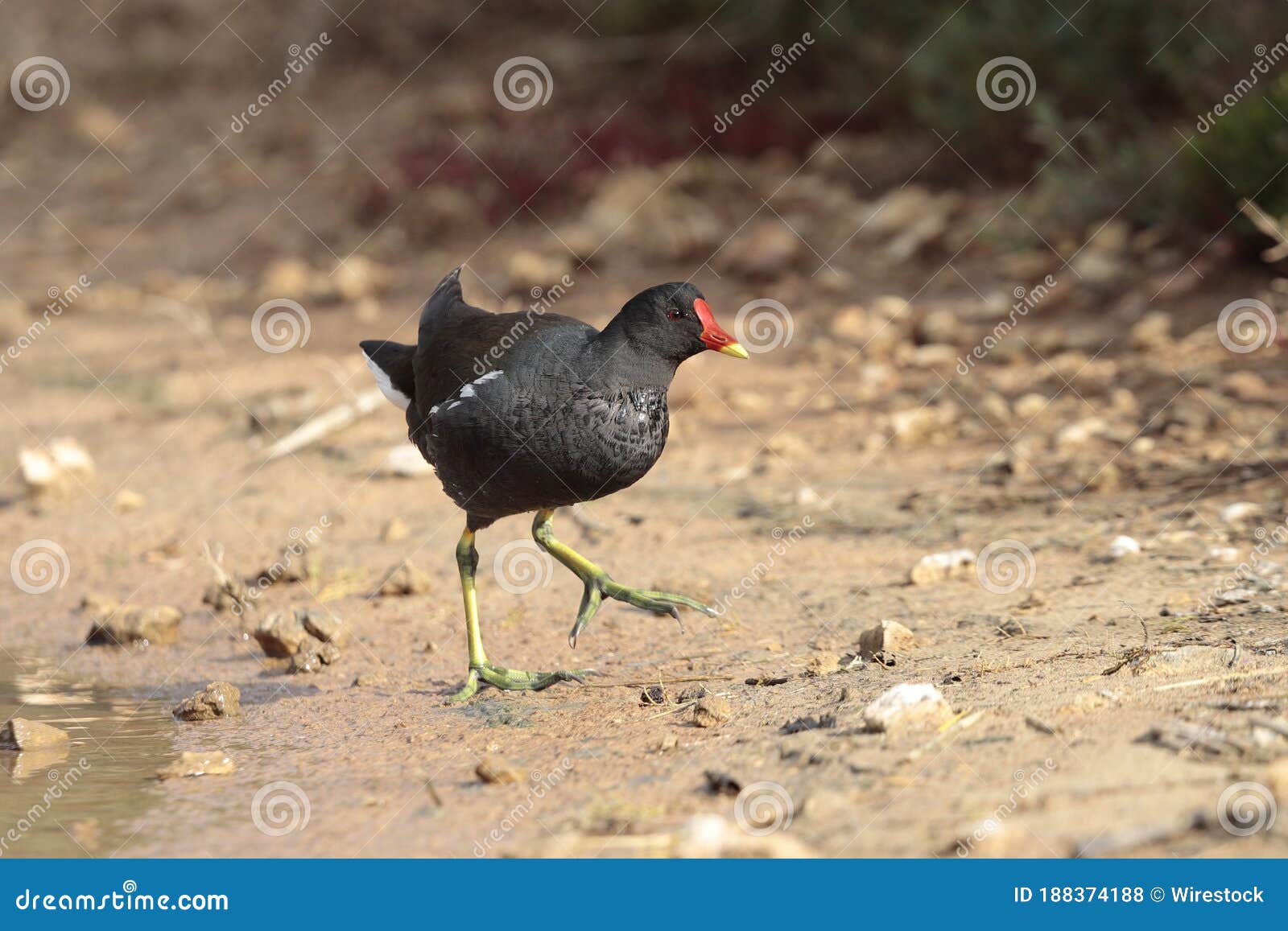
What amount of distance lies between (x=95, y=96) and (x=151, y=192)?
2.95 meters

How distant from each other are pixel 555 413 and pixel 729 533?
193 centimetres

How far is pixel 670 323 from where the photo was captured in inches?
184

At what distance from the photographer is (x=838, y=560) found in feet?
18.8

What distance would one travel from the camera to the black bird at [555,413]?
445 centimetres

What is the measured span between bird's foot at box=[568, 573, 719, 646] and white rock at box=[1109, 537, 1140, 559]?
1526 mm

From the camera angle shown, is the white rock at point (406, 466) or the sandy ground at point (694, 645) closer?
the sandy ground at point (694, 645)

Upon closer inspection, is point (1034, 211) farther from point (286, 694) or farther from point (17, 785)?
point (17, 785)

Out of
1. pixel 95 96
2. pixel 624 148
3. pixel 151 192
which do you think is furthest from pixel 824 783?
pixel 95 96

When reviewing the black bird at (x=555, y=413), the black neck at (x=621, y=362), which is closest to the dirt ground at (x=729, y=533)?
the black bird at (x=555, y=413)

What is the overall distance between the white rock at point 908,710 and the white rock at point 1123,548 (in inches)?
75.3

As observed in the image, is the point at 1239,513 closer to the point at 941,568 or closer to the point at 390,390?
the point at 941,568

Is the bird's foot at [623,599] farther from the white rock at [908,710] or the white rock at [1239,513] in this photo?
the white rock at [1239,513]

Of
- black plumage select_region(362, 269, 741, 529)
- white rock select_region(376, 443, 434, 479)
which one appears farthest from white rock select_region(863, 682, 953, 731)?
white rock select_region(376, 443, 434, 479)

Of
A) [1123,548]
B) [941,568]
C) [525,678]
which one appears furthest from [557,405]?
[1123,548]
